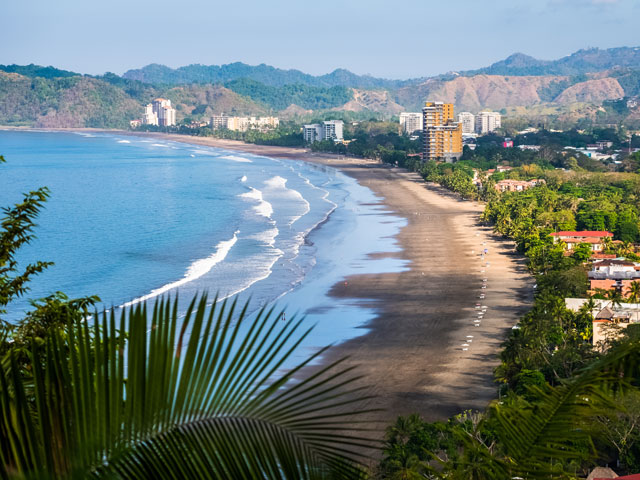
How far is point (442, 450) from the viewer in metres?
21.4

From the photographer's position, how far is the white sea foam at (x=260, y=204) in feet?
252

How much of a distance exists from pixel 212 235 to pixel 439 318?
29.9m

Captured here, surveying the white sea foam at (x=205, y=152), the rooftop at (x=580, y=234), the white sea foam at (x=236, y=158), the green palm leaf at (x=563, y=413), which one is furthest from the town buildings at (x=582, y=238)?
the white sea foam at (x=205, y=152)

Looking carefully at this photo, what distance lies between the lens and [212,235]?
64.1 m

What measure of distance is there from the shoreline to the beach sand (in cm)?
3

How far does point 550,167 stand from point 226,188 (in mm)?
46164

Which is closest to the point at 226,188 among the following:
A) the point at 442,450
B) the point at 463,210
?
the point at 463,210

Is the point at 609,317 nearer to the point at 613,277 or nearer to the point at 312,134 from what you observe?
the point at 613,277

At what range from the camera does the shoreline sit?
27672 millimetres

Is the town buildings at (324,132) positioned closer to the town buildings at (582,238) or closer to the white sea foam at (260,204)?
the white sea foam at (260,204)

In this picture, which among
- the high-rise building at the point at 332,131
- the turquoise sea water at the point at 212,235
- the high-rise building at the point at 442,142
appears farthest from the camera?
the high-rise building at the point at 332,131

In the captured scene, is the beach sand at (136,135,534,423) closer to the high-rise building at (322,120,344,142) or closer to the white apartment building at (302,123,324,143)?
the white apartment building at (302,123,324,143)

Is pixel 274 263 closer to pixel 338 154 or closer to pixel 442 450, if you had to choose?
pixel 442 450

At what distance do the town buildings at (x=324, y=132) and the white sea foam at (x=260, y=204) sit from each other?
90.4 m
